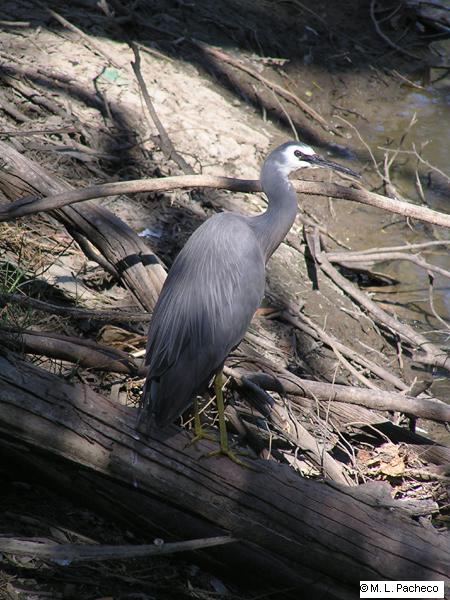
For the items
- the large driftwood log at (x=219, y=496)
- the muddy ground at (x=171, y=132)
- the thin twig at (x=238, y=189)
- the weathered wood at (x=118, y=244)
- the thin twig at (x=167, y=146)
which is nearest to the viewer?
the large driftwood log at (x=219, y=496)

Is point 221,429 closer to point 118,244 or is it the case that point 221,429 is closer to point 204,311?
point 204,311

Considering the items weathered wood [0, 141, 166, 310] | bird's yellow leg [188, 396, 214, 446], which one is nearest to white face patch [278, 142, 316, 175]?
weathered wood [0, 141, 166, 310]

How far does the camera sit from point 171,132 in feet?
23.5

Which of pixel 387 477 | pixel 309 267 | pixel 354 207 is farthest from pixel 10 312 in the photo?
pixel 354 207

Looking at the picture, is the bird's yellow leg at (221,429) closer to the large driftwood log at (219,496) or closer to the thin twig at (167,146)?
the large driftwood log at (219,496)

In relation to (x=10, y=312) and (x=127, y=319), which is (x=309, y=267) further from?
(x=10, y=312)

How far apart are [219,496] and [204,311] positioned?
92 cm

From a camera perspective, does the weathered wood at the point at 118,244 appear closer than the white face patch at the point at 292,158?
No

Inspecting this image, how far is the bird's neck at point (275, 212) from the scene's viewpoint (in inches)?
170

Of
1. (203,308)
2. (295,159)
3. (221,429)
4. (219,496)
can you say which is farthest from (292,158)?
(219,496)

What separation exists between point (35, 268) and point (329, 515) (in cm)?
252

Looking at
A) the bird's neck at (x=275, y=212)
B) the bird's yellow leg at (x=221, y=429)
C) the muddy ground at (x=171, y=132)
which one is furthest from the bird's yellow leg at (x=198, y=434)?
the bird's neck at (x=275, y=212)

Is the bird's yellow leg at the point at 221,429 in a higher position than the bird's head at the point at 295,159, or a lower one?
lower

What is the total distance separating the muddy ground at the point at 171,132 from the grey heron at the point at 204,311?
0.52 metres
